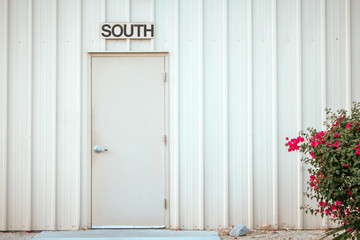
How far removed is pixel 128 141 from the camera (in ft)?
19.7

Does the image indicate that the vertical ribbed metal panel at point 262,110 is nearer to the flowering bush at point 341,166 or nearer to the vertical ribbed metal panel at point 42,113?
the flowering bush at point 341,166

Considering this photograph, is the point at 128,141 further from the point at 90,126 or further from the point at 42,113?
the point at 42,113

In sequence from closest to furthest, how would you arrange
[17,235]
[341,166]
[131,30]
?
[341,166] < [17,235] < [131,30]

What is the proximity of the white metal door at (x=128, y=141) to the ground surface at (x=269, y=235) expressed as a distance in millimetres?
939

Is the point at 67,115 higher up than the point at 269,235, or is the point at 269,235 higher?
the point at 67,115

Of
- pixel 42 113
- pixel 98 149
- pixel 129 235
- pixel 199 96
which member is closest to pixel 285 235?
pixel 129 235

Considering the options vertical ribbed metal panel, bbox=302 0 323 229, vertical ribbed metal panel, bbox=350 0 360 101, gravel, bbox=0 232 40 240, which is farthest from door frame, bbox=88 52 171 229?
vertical ribbed metal panel, bbox=350 0 360 101

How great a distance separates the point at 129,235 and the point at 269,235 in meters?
1.88

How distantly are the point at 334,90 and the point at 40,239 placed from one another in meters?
4.49

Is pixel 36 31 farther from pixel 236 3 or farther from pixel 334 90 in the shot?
pixel 334 90

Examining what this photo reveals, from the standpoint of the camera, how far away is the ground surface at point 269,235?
5570mm

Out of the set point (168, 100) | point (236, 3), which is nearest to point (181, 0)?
point (236, 3)

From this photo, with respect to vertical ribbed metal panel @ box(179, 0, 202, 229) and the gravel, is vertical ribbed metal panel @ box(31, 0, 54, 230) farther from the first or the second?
vertical ribbed metal panel @ box(179, 0, 202, 229)

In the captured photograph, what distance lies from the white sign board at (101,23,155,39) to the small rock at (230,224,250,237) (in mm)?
2892
